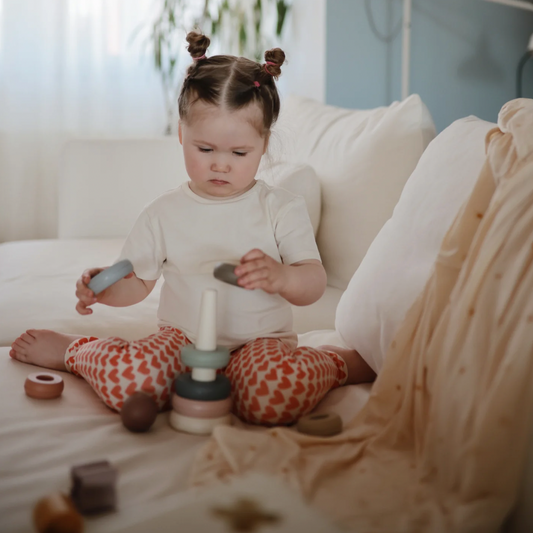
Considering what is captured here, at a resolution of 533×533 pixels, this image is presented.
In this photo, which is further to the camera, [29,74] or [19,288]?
[29,74]

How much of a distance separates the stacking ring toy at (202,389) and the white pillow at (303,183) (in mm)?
717

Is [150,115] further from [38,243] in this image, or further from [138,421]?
[138,421]

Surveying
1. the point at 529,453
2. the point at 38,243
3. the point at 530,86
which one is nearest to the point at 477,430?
the point at 529,453

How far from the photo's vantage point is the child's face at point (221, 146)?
958 millimetres

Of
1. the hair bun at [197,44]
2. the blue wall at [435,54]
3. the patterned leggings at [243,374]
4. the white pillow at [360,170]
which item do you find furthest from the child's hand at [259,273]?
the blue wall at [435,54]

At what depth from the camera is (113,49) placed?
2965 millimetres

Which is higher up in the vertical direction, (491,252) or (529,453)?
(491,252)

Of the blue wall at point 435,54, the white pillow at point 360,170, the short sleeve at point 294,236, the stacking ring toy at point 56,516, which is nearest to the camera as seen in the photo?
the stacking ring toy at point 56,516

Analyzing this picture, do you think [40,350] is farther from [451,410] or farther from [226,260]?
[451,410]

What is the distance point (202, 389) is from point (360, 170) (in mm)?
797

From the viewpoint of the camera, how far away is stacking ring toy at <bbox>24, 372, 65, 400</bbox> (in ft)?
2.94

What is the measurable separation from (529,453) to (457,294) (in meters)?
0.21

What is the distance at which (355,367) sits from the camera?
1024 millimetres

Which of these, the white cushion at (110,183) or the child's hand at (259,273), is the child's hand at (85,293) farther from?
the white cushion at (110,183)
